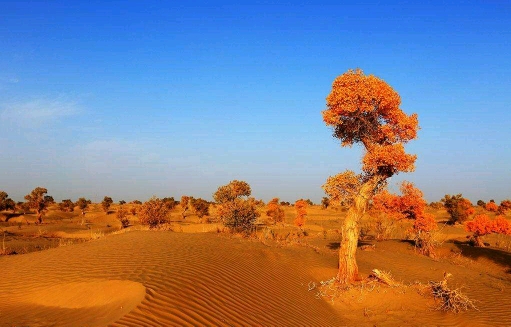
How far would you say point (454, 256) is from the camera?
65.6ft

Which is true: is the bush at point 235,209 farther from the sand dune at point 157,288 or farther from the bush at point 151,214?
the sand dune at point 157,288

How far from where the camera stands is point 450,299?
9.61 m

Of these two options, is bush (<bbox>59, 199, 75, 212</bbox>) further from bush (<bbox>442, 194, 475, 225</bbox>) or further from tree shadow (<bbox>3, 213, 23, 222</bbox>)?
bush (<bbox>442, 194, 475, 225</bbox>)

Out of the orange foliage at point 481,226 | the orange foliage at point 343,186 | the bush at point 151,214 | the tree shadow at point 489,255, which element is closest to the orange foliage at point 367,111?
the orange foliage at point 343,186

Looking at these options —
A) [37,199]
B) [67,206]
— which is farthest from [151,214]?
[67,206]

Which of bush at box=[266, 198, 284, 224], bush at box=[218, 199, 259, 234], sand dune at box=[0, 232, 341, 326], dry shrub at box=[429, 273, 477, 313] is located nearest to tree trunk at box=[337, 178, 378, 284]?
sand dune at box=[0, 232, 341, 326]

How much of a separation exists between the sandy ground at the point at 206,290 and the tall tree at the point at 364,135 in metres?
1.76

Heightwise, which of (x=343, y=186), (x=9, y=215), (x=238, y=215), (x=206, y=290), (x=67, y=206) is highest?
(x=343, y=186)

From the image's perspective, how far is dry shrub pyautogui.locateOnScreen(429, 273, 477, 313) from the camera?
9.65m

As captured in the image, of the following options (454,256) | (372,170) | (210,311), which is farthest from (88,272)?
(454,256)

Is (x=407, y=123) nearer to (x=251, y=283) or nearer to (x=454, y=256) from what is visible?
(x=251, y=283)

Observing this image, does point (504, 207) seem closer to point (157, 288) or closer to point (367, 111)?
point (367, 111)

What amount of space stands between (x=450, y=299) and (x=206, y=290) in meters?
6.35

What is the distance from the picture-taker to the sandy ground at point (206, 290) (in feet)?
21.7
